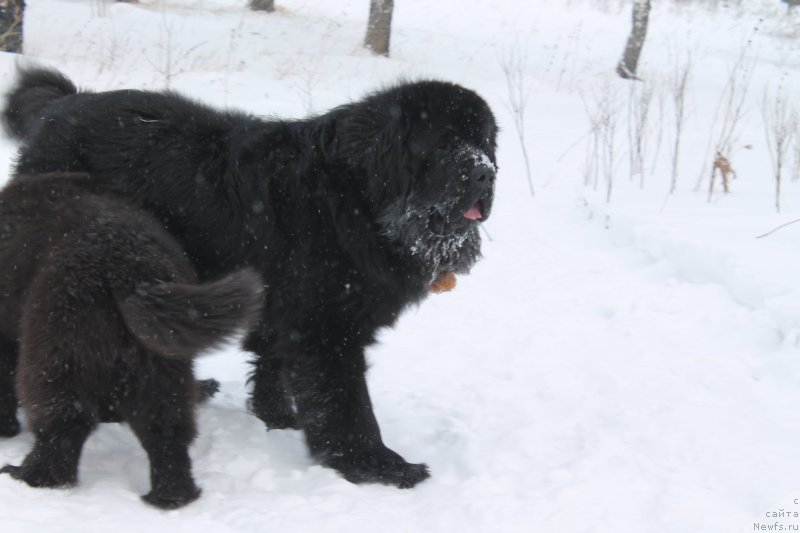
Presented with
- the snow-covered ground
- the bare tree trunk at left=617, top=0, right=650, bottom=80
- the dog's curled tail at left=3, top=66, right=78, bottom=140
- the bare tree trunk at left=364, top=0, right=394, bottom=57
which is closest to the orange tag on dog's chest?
the snow-covered ground

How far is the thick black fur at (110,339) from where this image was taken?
8.41 ft

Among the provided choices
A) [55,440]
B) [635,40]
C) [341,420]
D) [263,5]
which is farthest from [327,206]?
[263,5]

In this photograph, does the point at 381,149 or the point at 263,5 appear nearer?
the point at 381,149

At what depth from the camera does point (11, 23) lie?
10.3 m

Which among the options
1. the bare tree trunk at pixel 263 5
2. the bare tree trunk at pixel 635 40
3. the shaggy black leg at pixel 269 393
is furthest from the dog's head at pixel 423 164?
the bare tree trunk at pixel 263 5

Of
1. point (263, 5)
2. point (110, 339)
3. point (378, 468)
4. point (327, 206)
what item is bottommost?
point (378, 468)

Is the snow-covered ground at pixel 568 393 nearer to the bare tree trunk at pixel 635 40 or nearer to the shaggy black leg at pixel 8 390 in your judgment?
the shaggy black leg at pixel 8 390

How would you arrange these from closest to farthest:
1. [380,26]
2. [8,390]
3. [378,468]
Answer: [8,390] → [378,468] → [380,26]

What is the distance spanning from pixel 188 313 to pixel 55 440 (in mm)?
→ 671

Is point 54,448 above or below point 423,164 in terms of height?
below

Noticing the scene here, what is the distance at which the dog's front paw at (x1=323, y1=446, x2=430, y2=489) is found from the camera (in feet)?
10.5

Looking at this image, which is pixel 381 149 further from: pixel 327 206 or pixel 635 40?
pixel 635 40

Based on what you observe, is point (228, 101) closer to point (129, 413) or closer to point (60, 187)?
point (60, 187)

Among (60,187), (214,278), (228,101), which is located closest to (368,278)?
(214,278)
